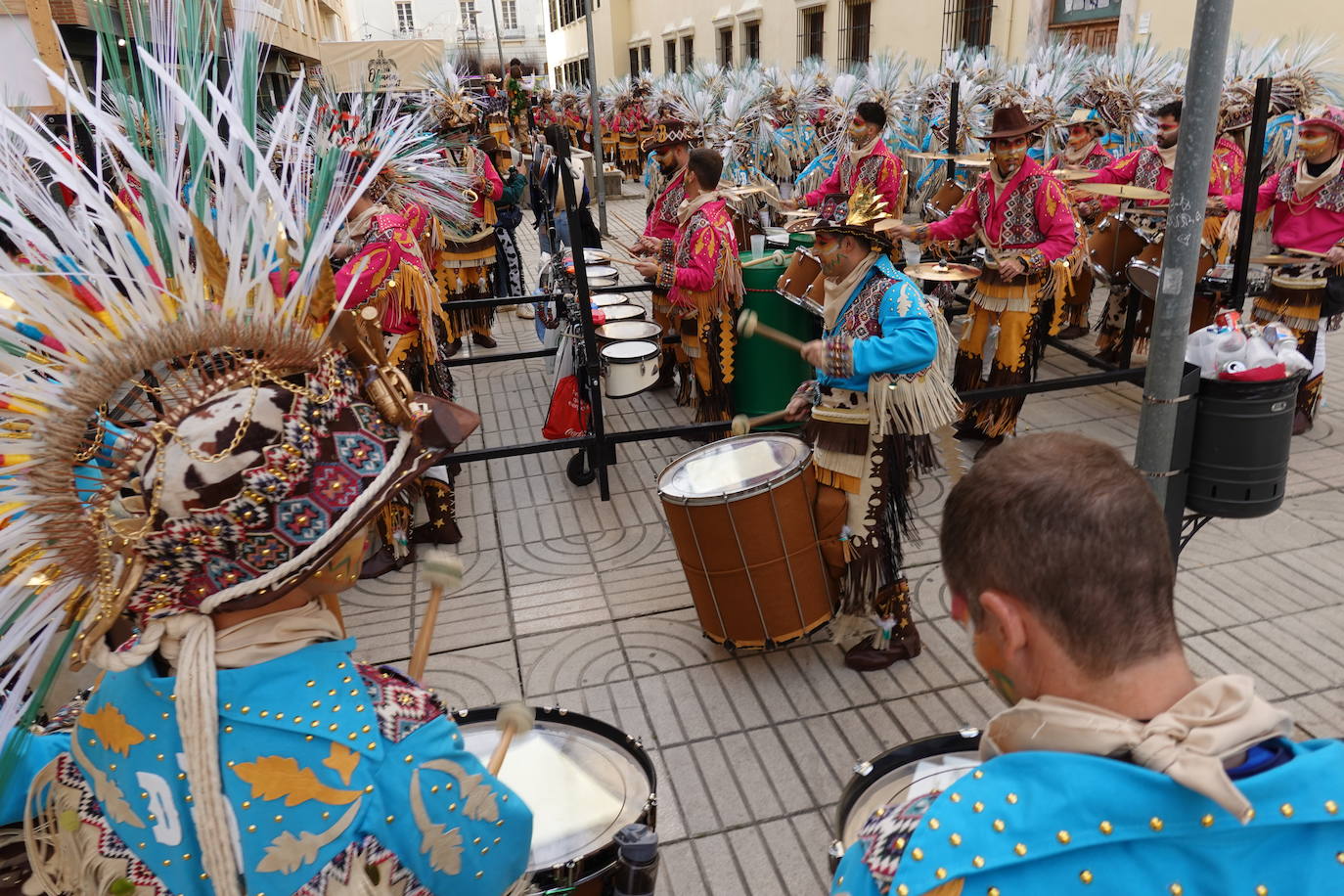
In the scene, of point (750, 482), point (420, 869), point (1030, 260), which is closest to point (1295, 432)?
point (1030, 260)

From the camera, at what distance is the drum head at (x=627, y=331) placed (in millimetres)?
5328

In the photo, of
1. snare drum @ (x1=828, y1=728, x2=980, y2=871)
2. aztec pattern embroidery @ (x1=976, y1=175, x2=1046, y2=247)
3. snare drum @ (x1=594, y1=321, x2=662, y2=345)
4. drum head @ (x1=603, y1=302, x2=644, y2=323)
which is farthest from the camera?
drum head @ (x1=603, y1=302, x2=644, y2=323)

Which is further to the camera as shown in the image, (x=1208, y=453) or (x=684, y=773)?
(x=684, y=773)

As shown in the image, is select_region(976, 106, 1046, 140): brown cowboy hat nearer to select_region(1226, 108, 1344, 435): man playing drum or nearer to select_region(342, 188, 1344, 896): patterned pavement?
select_region(1226, 108, 1344, 435): man playing drum

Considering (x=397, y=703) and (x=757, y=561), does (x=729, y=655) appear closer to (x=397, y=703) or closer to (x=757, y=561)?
(x=757, y=561)

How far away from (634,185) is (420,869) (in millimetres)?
20302

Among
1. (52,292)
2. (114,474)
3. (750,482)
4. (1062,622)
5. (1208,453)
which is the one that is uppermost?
(52,292)

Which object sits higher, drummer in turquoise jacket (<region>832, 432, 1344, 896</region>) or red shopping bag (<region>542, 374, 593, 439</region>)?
drummer in turquoise jacket (<region>832, 432, 1344, 896</region>)

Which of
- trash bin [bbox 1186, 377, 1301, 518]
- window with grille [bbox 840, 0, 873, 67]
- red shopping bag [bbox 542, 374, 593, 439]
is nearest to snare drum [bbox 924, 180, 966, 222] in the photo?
red shopping bag [bbox 542, 374, 593, 439]

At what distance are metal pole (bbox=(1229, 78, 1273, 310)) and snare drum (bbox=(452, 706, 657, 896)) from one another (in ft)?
15.2

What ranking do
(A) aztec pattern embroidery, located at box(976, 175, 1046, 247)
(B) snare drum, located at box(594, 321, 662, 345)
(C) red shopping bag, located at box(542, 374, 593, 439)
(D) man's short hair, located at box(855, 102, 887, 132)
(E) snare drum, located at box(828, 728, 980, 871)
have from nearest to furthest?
1. (E) snare drum, located at box(828, 728, 980, 871)
2. (A) aztec pattern embroidery, located at box(976, 175, 1046, 247)
3. (B) snare drum, located at box(594, 321, 662, 345)
4. (C) red shopping bag, located at box(542, 374, 593, 439)
5. (D) man's short hair, located at box(855, 102, 887, 132)

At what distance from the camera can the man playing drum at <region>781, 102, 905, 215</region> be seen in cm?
724

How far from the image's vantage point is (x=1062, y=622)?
1058mm

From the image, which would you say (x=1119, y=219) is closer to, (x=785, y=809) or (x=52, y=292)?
(x=785, y=809)
